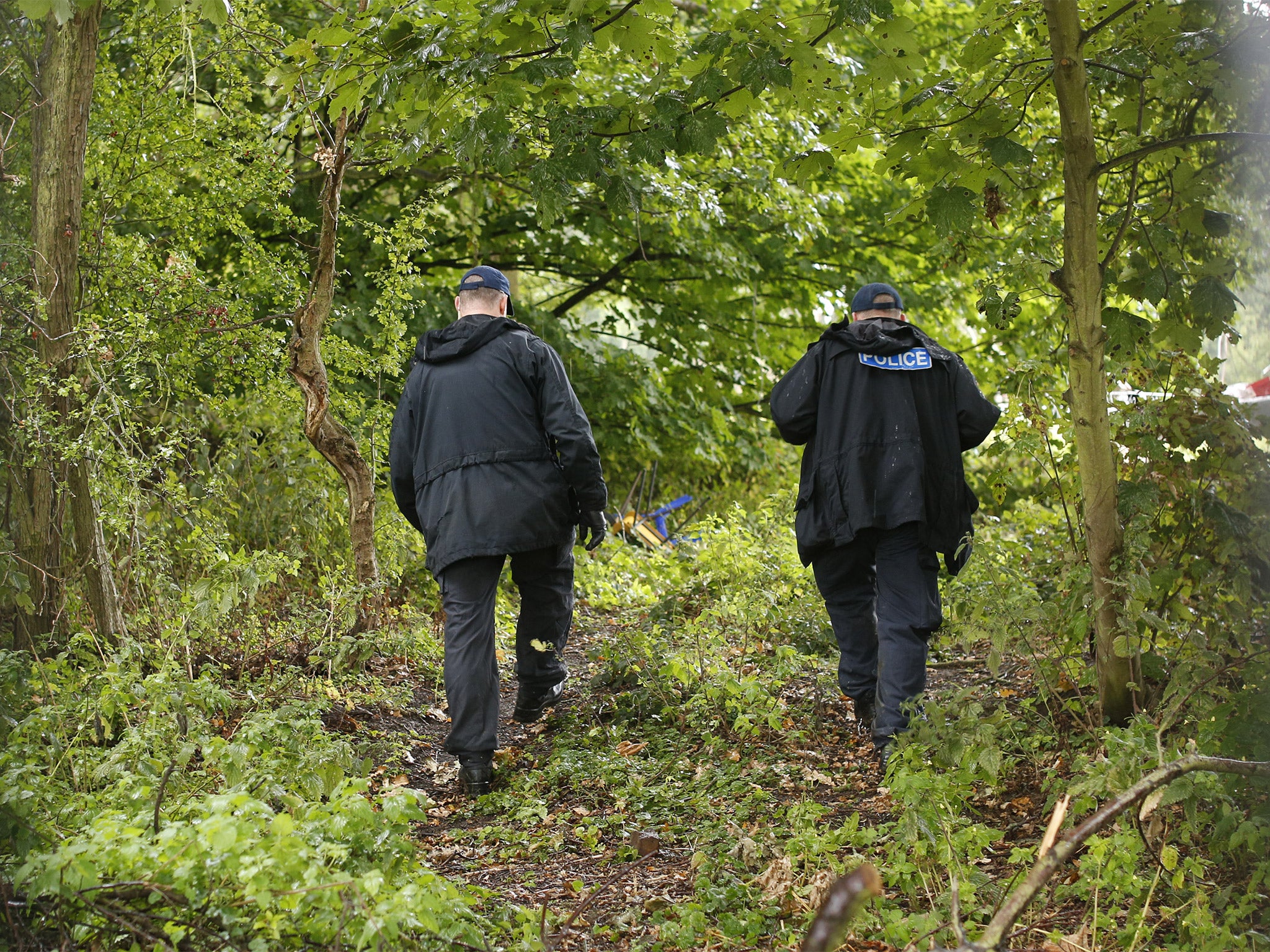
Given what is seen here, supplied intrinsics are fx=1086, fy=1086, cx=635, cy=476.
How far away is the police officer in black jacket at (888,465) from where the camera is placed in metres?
4.52

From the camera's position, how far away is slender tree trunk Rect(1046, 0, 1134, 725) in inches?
155

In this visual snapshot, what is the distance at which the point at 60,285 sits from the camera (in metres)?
5.23

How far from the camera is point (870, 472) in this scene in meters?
4.59

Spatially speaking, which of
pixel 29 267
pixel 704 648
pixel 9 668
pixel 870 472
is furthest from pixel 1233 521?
pixel 29 267

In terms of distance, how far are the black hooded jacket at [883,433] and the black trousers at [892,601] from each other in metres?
0.10

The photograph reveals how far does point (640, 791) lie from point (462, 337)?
85.1 inches

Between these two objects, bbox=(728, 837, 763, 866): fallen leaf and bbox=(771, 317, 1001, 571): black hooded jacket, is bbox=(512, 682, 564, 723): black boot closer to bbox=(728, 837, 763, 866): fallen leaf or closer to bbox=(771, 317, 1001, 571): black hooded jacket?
bbox=(771, 317, 1001, 571): black hooded jacket

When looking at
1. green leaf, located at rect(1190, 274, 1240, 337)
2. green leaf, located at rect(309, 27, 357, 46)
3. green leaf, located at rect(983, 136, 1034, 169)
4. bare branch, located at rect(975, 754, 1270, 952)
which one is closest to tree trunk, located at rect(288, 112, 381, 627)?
green leaf, located at rect(309, 27, 357, 46)

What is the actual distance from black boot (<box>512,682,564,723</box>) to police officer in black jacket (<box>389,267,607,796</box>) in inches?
28.9

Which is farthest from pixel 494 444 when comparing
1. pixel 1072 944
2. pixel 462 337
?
pixel 1072 944

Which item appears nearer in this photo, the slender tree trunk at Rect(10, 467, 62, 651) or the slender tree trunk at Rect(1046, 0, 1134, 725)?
the slender tree trunk at Rect(1046, 0, 1134, 725)

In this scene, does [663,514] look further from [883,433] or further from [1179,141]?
[1179,141]

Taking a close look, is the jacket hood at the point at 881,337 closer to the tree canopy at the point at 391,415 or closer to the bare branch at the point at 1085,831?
the tree canopy at the point at 391,415

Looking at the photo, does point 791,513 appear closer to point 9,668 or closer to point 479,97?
point 479,97
